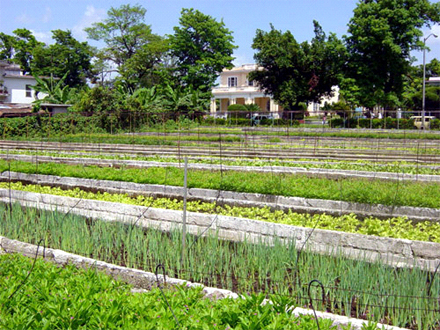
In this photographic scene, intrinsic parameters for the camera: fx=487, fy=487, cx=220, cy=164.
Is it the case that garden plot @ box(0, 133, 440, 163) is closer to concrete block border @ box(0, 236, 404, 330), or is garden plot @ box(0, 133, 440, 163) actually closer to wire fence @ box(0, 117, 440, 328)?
wire fence @ box(0, 117, 440, 328)

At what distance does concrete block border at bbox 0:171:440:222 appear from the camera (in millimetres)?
9000

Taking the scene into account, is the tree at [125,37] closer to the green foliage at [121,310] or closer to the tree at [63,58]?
the tree at [63,58]

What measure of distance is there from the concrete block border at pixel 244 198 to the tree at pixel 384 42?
28.2m

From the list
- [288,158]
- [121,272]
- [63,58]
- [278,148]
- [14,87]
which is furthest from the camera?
[63,58]

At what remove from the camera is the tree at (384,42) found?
117 feet

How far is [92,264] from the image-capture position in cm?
597

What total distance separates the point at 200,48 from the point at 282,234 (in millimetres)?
43151

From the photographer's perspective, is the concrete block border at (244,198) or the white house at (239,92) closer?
the concrete block border at (244,198)

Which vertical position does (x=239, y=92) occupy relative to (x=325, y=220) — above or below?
above

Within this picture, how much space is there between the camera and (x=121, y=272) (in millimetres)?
6023

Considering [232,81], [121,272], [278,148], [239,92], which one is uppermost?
[232,81]

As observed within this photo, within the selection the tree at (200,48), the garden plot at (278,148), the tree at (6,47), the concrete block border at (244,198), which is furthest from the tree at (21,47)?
the concrete block border at (244,198)

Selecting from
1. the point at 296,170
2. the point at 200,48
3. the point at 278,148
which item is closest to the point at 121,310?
the point at 296,170

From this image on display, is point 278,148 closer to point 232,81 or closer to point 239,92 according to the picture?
point 239,92
